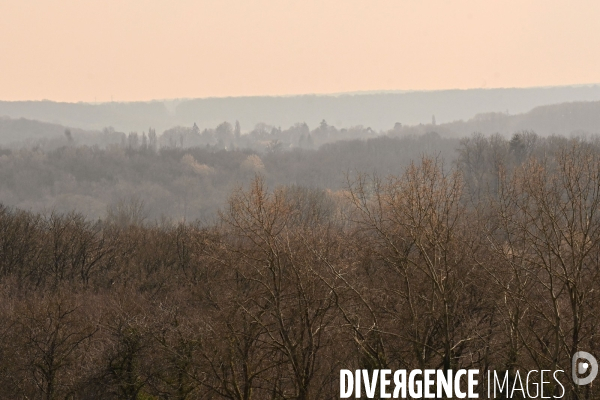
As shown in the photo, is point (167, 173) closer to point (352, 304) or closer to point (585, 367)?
point (352, 304)

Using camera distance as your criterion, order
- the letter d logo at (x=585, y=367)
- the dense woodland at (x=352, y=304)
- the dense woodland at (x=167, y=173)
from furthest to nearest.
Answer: the dense woodland at (x=167, y=173)
the dense woodland at (x=352, y=304)
the letter d logo at (x=585, y=367)

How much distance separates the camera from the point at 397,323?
2078 centimetres

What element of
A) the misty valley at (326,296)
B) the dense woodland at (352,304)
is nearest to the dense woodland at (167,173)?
the misty valley at (326,296)

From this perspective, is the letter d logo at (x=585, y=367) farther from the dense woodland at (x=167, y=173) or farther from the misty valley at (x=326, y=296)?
the dense woodland at (x=167, y=173)

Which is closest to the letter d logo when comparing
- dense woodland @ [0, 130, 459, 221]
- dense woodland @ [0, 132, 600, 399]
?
dense woodland @ [0, 132, 600, 399]

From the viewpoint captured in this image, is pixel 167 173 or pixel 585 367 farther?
pixel 167 173

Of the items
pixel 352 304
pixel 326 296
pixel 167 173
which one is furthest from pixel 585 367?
pixel 167 173

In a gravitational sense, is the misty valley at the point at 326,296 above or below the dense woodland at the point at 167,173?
above

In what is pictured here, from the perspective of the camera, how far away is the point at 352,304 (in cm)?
2188

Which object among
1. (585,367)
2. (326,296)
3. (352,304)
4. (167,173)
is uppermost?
(326,296)

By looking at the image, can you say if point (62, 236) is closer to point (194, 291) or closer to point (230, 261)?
point (194, 291)

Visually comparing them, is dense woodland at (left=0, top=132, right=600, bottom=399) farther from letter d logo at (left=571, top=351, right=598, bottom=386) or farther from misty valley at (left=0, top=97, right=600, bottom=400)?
letter d logo at (left=571, top=351, right=598, bottom=386)

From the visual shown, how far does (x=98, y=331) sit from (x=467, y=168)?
79516 millimetres

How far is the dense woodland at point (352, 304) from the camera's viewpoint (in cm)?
1809
